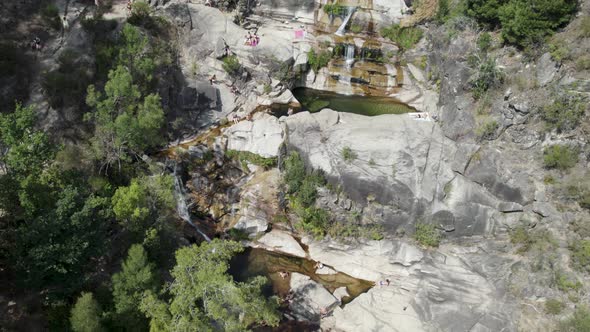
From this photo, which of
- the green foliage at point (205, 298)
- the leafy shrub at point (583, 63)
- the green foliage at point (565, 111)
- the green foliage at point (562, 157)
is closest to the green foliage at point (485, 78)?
the green foliage at point (565, 111)

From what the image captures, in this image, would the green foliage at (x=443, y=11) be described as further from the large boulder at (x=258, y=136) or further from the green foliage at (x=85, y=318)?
the green foliage at (x=85, y=318)

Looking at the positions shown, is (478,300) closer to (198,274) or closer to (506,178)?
(506,178)

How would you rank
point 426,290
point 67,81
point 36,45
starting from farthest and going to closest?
point 36,45, point 67,81, point 426,290

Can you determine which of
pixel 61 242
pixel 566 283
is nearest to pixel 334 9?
pixel 566 283

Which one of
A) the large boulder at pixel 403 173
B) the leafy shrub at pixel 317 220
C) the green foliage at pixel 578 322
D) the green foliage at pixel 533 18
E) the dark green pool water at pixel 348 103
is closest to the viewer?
the green foliage at pixel 578 322

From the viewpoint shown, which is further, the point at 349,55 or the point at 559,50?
the point at 349,55

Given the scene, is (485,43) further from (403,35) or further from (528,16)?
(403,35)
